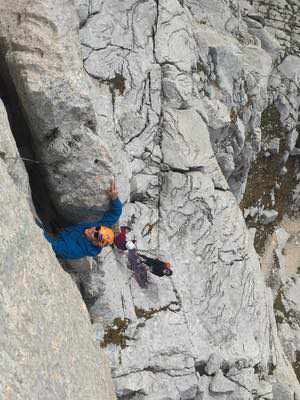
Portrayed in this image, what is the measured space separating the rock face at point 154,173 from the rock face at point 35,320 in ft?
0.49

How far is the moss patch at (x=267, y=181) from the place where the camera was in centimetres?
2967

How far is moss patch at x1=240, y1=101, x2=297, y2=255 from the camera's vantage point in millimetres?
29672

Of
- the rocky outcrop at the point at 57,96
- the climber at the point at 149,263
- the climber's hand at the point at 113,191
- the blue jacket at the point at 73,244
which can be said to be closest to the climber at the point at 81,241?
the blue jacket at the point at 73,244

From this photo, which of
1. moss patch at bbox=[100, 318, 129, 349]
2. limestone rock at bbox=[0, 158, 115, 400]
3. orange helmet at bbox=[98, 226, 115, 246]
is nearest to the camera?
limestone rock at bbox=[0, 158, 115, 400]

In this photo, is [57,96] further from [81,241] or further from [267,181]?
[267,181]

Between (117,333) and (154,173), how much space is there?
5931 millimetres

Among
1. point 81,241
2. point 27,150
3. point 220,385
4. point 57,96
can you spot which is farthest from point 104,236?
point 220,385

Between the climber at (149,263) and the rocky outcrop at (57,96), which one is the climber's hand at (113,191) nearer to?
the rocky outcrop at (57,96)

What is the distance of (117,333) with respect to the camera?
14.2 metres

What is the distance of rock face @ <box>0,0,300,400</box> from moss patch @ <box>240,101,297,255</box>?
21.4 ft

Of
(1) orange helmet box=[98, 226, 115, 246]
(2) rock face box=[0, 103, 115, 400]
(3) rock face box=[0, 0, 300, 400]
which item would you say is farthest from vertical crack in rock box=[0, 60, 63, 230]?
(1) orange helmet box=[98, 226, 115, 246]

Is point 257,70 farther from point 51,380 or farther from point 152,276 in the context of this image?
point 51,380

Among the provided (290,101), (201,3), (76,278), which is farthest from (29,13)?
(290,101)

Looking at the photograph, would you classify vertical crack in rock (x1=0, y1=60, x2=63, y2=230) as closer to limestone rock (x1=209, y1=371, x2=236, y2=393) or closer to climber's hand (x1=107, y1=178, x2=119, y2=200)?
climber's hand (x1=107, y1=178, x2=119, y2=200)
